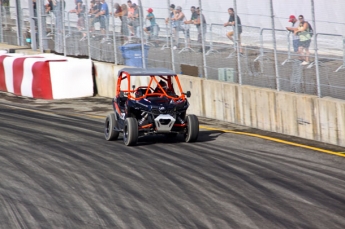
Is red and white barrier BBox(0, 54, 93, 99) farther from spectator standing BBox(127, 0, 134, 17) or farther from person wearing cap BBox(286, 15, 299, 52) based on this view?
person wearing cap BBox(286, 15, 299, 52)

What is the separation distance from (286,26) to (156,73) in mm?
2924

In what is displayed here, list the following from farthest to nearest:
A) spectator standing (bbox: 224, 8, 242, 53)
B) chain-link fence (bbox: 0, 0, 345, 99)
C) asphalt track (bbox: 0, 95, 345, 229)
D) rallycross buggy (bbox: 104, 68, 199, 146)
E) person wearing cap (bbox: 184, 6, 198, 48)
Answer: person wearing cap (bbox: 184, 6, 198, 48), spectator standing (bbox: 224, 8, 242, 53), chain-link fence (bbox: 0, 0, 345, 99), rallycross buggy (bbox: 104, 68, 199, 146), asphalt track (bbox: 0, 95, 345, 229)

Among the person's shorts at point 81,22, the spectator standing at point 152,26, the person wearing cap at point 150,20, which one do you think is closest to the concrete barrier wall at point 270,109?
the spectator standing at point 152,26

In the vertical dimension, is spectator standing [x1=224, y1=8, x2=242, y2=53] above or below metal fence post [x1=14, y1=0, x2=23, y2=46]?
below

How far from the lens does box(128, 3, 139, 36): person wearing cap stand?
21.1m

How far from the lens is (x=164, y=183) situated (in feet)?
35.5

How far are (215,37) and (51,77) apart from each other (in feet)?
20.1

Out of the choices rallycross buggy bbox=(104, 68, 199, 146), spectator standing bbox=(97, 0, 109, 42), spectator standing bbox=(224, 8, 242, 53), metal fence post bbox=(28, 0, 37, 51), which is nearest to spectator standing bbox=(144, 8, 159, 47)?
spectator standing bbox=(97, 0, 109, 42)

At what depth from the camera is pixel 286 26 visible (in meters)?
15.1

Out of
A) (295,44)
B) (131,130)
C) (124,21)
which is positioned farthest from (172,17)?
(131,130)

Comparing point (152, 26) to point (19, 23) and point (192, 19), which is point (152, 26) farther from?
point (19, 23)

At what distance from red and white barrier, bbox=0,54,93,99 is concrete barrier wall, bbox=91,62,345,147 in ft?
13.9

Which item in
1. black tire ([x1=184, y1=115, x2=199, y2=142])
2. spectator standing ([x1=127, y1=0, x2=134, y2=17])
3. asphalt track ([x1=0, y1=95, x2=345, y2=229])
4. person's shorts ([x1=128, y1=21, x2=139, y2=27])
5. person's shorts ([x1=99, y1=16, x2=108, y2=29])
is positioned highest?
spectator standing ([x1=127, y1=0, x2=134, y2=17])

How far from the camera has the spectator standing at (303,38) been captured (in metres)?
14.6
